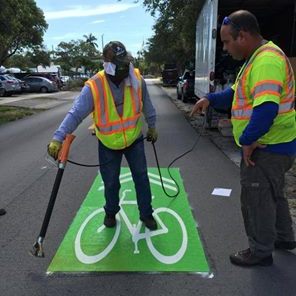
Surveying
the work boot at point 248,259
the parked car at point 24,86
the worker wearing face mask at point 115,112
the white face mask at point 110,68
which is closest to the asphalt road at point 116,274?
the work boot at point 248,259

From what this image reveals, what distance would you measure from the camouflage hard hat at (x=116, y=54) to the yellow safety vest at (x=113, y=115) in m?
0.17

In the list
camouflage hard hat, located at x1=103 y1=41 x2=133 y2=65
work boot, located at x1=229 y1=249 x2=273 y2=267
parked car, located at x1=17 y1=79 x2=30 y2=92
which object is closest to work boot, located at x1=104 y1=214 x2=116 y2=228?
work boot, located at x1=229 y1=249 x2=273 y2=267

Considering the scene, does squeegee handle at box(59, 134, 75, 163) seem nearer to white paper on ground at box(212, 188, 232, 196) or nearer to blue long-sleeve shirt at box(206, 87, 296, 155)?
blue long-sleeve shirt at box(206, 87, 296, 155)

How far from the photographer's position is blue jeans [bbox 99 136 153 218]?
4.67 metres

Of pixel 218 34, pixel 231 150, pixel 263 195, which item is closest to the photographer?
pixel 263 195

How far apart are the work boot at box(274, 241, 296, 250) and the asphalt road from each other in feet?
0.24

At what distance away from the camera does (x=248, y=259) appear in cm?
398

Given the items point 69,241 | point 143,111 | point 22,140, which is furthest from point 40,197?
point 22,140

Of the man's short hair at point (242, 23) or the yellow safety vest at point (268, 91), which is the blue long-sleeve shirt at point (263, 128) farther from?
the man's short hair at point (242, 23)

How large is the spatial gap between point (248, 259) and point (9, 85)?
3136 centimetres

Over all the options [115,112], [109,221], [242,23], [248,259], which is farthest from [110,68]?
[248,259]

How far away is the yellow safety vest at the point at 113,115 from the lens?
437 centimetres

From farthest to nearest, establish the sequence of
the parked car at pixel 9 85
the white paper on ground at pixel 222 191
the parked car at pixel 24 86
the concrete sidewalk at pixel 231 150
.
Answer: the parked car at pixel 24 86 < the parked car at pixel 9 85 < the white paper on ground at pixel 222 191 < the concrete sidewalk at pixel 231 150

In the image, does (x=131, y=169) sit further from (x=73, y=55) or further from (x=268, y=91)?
(x=73, y=55)
